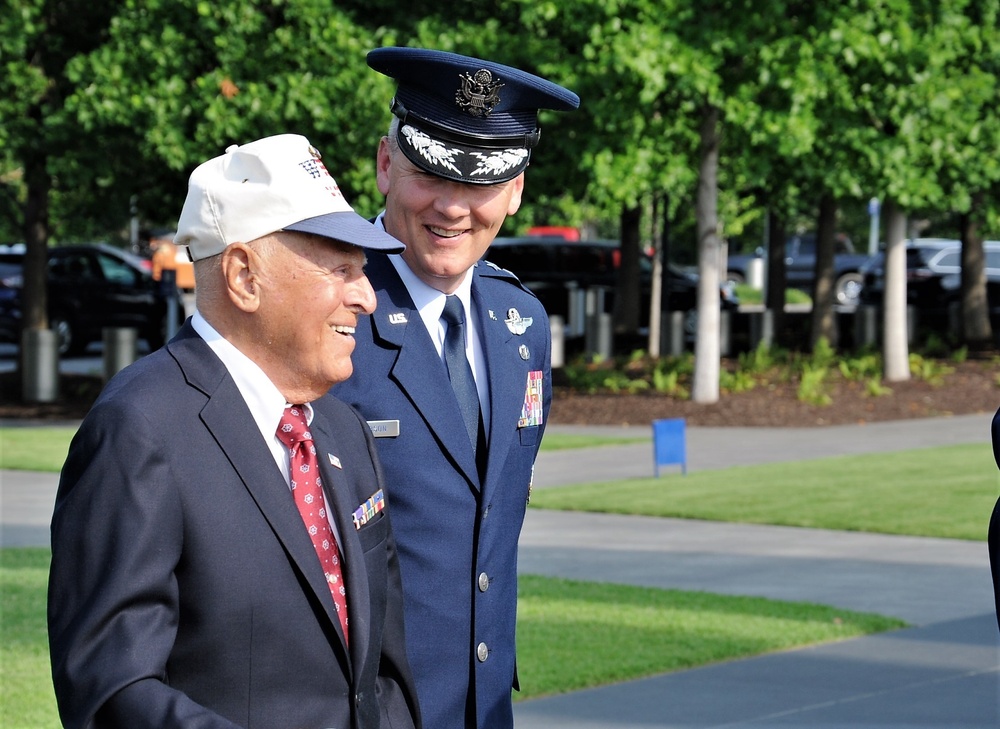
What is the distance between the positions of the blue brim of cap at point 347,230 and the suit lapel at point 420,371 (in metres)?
0.66

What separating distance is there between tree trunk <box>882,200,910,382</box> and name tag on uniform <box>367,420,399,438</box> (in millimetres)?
18763

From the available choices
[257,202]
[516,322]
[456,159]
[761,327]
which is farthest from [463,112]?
[761,327]

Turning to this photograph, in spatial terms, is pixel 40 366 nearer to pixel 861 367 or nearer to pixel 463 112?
pixel 861 367

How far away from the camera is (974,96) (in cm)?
1903

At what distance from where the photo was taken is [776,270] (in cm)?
2959

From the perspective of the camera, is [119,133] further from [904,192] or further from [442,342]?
[442,342]

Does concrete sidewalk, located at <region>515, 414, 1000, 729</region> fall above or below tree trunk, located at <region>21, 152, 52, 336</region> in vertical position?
below

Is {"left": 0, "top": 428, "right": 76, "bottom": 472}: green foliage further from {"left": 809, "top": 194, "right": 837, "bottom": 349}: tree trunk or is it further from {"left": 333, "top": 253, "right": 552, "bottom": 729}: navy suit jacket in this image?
{"left": 809, "top": 194, "right": 837, "bottom": 349}: tree trunk

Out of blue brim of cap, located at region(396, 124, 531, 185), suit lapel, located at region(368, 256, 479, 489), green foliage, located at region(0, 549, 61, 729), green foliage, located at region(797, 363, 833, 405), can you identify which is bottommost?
green foliage, located at region(0, 549, 61, 729)

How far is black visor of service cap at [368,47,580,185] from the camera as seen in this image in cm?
320

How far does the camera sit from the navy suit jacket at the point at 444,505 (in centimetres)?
313

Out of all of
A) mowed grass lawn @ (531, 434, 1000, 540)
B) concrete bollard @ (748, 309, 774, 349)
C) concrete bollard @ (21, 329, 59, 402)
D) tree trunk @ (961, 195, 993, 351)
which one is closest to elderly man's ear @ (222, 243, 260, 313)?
mowed grass lawn @ (531, 434, 1000, 540)

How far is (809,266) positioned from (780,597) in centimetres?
4172

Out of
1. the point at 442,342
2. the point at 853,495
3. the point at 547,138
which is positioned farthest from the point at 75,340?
the point at 442,342
